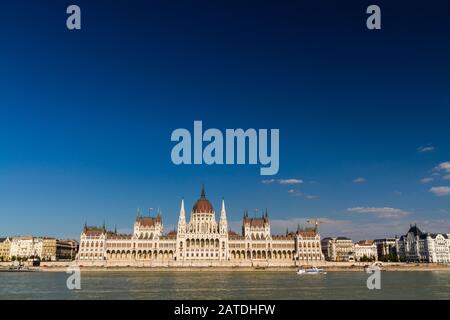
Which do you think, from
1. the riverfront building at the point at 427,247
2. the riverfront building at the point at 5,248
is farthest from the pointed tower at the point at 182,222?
the riverfront building at the point at 427,247

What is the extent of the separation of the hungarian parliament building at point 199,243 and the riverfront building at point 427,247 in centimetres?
3758

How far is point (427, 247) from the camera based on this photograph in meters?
140

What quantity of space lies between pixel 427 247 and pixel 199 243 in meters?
70.2

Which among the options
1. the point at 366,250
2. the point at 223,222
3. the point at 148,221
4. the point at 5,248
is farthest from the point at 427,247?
the point at 5,248

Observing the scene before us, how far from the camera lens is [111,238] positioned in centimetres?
12838

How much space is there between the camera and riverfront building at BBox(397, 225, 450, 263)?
457ft

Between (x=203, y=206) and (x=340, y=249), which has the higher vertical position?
(x=203, y=206)

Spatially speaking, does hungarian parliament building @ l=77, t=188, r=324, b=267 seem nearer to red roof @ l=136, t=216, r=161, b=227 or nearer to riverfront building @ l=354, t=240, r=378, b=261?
red roof @ l=136, t=216, r=161, b=227

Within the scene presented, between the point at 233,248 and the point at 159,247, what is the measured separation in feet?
67.4

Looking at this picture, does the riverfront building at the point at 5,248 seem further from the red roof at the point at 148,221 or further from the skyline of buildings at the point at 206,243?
the red roof at the point at 148,221

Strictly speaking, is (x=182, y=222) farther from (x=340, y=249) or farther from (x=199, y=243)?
(x=340, y=249)

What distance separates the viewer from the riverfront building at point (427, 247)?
13934 cm
